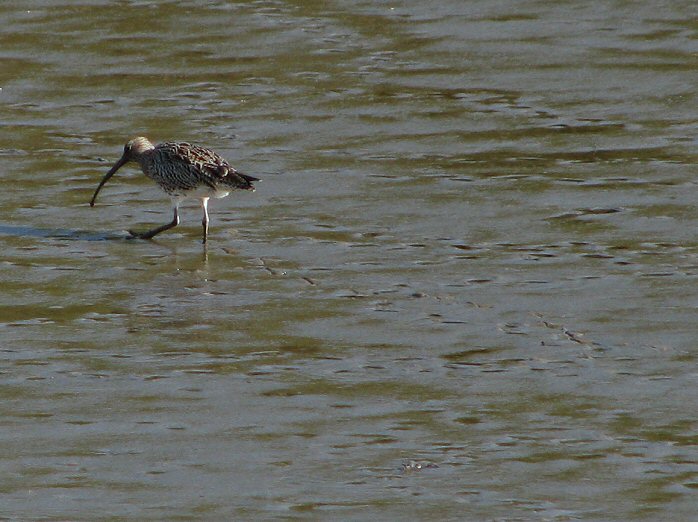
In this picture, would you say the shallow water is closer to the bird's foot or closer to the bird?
the bird's foot

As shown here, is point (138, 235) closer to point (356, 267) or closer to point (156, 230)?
point (156, 230)

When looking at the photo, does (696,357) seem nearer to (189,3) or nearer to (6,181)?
(6,181)

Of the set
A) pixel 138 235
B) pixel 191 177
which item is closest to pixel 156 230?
pixel 138 235

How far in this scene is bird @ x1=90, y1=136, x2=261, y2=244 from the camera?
1456 cm

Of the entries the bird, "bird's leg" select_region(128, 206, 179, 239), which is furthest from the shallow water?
the bird

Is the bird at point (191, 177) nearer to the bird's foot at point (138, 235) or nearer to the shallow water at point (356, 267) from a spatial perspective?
the bird's foot at point (138, 235)

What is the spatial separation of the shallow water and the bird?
1.19ft

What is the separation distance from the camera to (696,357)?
1116cm

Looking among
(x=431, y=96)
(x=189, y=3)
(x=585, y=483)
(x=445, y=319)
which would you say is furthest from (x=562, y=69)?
(x=585, y=483)

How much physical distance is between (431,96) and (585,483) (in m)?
9.70

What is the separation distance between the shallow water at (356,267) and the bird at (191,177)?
1.19 ft

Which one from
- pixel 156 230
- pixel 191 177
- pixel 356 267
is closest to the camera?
pixel 356 267

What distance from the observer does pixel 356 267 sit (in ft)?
44.2

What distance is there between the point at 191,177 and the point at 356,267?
1.97 m
